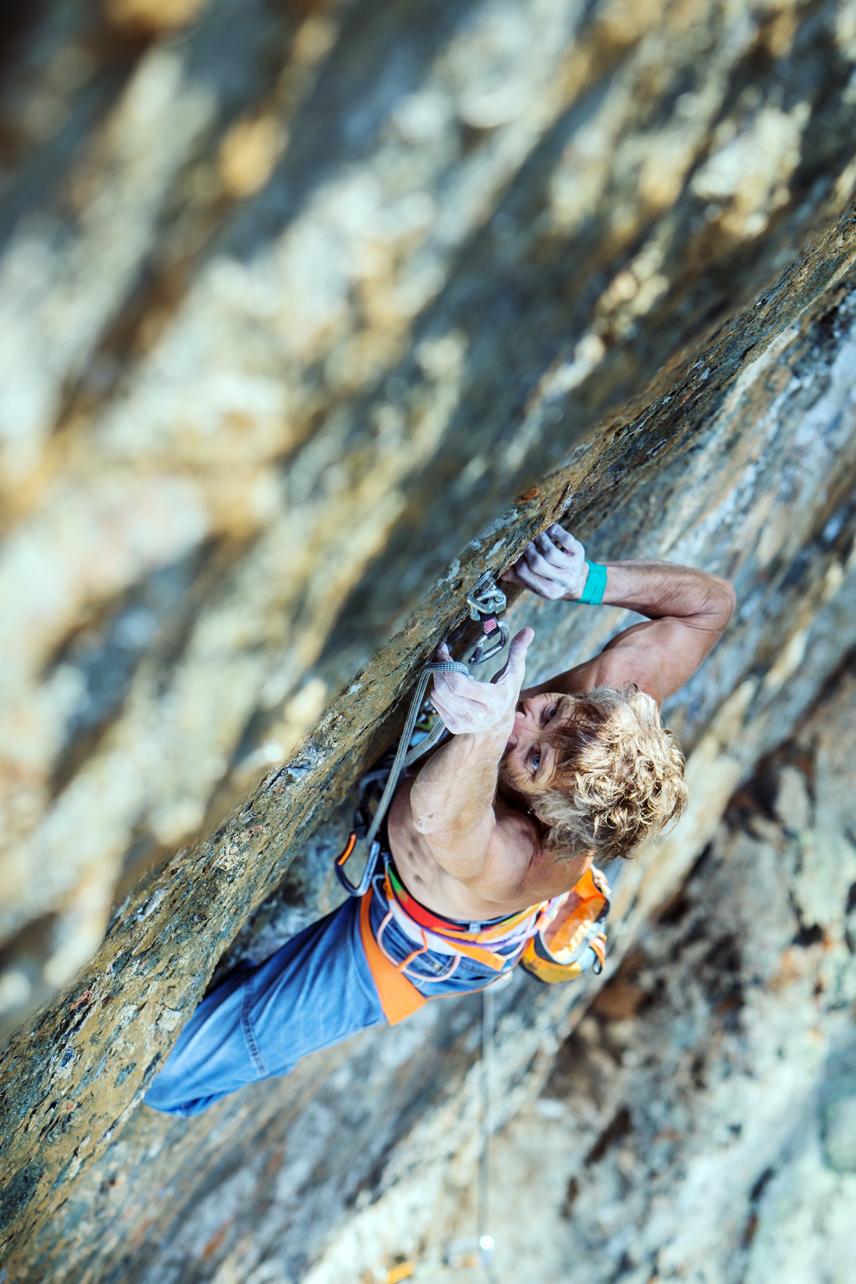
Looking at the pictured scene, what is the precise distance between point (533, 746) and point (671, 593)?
1.90 feet

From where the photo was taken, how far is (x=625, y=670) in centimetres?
226

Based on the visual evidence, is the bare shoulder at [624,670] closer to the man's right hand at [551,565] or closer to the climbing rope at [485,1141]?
the man's right hand at [551,565]

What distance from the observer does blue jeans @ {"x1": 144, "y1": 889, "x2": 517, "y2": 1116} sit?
2367 mm

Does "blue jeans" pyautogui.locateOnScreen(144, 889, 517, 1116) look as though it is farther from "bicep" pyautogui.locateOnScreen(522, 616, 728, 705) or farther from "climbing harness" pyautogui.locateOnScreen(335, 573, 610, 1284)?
"bicep" pyautogui.locateOnScreen(522, 616, 728, 705)

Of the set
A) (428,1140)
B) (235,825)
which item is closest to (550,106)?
(235,825)

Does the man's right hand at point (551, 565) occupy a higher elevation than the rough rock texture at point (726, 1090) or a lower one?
higher

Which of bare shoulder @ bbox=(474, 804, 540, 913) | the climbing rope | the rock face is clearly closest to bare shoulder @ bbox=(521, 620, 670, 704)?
bare shoulder @ bbox=(474, 804, 540, 913)

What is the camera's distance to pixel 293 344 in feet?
2.85

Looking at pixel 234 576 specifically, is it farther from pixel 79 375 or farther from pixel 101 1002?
pixel 101 1002

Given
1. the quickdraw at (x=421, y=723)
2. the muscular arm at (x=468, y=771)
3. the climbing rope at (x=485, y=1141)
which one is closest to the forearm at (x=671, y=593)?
the quickdraw at (x=421, y=723)

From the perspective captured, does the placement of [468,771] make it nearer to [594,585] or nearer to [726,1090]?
[594,585]

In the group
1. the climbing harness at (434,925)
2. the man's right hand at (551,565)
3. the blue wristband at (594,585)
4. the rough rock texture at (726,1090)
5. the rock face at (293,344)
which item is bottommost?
the rough rock texture at (726,1090)

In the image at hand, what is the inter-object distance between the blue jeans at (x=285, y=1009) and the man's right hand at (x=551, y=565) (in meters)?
0.92

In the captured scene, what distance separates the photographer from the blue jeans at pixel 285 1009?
2367mm
